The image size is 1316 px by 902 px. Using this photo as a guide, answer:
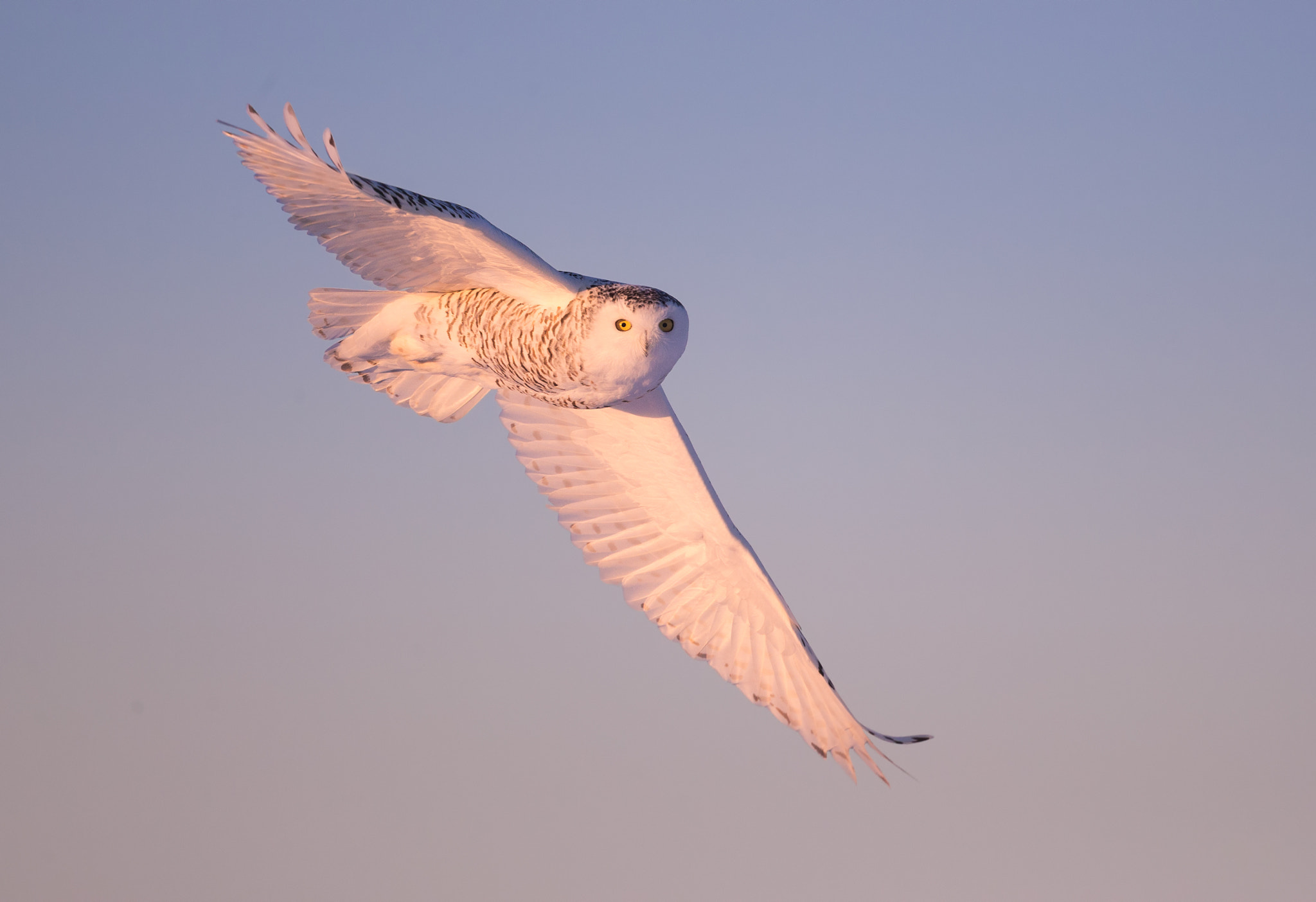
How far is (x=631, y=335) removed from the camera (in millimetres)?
5352

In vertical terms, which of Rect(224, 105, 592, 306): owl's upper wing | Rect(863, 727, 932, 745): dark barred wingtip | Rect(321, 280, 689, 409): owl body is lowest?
Rect(863, 727, 932, 745): dark barred wingtip

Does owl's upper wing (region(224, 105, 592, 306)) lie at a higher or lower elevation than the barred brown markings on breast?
higher

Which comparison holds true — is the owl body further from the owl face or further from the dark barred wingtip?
the dark barred wingtip

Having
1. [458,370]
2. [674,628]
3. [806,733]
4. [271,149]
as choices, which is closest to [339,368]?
[458,370]

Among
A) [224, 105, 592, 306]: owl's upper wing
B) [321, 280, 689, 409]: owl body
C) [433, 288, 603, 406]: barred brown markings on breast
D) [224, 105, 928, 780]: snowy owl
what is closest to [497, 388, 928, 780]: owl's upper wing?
[224, 105, 928, 780]: snowy owl

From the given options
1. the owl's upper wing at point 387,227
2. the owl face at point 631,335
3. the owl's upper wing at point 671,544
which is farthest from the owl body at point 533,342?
the owl's upper wing at point 671,544

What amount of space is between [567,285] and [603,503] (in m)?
2.08

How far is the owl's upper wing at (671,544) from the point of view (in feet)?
22.3

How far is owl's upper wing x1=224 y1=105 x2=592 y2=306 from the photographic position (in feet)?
18.2

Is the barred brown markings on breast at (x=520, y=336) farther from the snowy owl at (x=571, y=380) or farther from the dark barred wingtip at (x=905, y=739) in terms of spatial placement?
the dark barred wingtip at (x=905, y=739)

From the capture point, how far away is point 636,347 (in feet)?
17.6

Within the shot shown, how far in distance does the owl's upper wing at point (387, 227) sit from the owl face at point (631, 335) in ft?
1.28

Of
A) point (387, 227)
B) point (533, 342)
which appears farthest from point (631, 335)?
point (387, 227)

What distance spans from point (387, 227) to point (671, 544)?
2.68 metres
